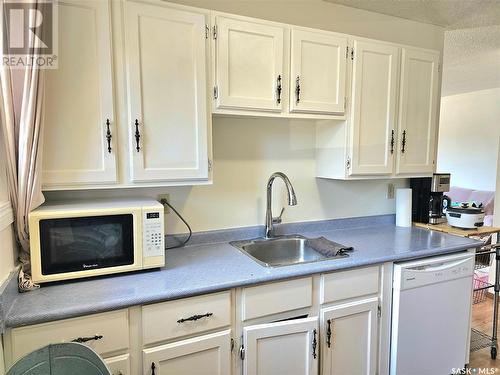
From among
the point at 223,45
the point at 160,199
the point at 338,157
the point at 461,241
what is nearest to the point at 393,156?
the point at 338,157

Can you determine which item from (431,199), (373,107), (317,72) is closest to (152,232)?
(317,72)

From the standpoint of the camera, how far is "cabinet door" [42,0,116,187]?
4.39 ft

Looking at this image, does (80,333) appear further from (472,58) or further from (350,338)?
(472,58)

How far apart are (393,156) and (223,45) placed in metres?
1.33

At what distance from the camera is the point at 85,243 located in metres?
1.39

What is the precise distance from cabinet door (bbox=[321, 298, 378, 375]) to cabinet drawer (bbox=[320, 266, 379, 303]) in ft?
0.17

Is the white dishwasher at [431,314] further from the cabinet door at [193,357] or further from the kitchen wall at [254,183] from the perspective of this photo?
the cabinet door at [193,357]

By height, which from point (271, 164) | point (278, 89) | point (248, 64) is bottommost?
point (271, 164)

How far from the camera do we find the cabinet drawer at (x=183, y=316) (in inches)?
50.7

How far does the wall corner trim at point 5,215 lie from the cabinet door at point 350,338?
1.44 m

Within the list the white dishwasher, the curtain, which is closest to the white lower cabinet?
the white dishwasher

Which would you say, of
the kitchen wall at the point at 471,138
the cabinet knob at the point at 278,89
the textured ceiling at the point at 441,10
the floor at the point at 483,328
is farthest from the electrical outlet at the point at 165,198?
the kitchen wall at the point at 471,138

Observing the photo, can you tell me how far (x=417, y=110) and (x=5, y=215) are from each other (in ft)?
7.88

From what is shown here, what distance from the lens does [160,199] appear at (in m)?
1.86
